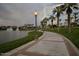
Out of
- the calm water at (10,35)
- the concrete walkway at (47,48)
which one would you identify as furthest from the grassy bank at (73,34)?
the calm water at (10,35)

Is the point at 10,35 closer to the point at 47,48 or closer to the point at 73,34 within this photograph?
the point at 47,48

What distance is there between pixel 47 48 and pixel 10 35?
528 mm

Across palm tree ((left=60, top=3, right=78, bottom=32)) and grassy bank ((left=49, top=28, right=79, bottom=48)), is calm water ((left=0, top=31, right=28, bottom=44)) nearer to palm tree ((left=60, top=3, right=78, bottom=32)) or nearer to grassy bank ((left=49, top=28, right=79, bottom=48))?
grassy bank ((left=49, top=28, right=79, bottom=48))

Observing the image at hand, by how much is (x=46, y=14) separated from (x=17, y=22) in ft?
1.35

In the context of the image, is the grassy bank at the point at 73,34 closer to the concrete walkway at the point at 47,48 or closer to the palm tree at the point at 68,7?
the concrete walkway at the point at 47,48

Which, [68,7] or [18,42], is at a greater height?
[68,7]

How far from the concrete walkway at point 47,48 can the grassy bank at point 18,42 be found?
0.07 m

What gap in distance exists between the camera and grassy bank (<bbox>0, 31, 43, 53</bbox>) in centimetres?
316

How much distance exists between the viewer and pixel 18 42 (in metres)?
3.23

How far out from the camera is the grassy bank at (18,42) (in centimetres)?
316

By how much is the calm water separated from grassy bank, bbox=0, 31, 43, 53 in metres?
0.05

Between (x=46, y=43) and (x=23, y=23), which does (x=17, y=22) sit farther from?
(x=46, y=43)

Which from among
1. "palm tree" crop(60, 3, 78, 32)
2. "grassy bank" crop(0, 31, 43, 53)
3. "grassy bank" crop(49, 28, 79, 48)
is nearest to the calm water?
"grassy bank" crop(0, 31, 43, 53)

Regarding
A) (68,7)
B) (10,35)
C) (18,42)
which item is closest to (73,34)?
(68,7)
